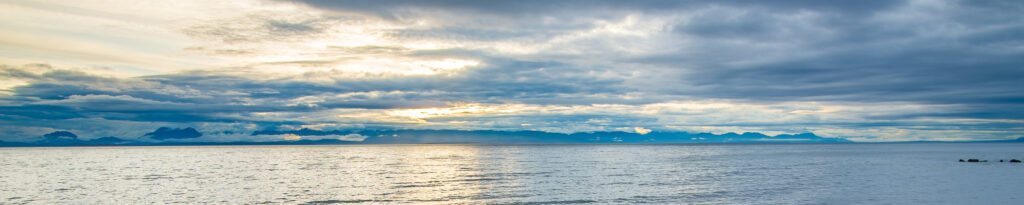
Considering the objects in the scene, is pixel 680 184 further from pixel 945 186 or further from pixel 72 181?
pixel 72 181

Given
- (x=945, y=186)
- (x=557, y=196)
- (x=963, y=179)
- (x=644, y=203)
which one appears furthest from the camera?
(x=963, y=179)

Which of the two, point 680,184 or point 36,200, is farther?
point 680,184

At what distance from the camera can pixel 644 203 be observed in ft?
147

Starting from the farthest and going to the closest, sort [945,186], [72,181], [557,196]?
1. [72,181]
2. [945,186]
3. [557,196]

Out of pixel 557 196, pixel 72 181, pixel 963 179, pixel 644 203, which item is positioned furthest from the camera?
pixel 72 181

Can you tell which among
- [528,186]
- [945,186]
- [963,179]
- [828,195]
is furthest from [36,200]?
[963,179]

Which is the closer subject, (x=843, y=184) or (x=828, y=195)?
(x=828, y=195)

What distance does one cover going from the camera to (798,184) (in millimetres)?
60219

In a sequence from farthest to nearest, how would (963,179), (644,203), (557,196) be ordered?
(963,179) < (557,196) < (644,203)

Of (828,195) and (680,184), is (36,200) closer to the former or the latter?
(680,184)

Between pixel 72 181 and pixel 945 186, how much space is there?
92256 millimetres

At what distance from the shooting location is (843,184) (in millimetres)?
60406

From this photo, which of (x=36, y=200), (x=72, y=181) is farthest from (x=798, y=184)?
(x=72, y=181)

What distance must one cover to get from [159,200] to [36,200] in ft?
36.6
